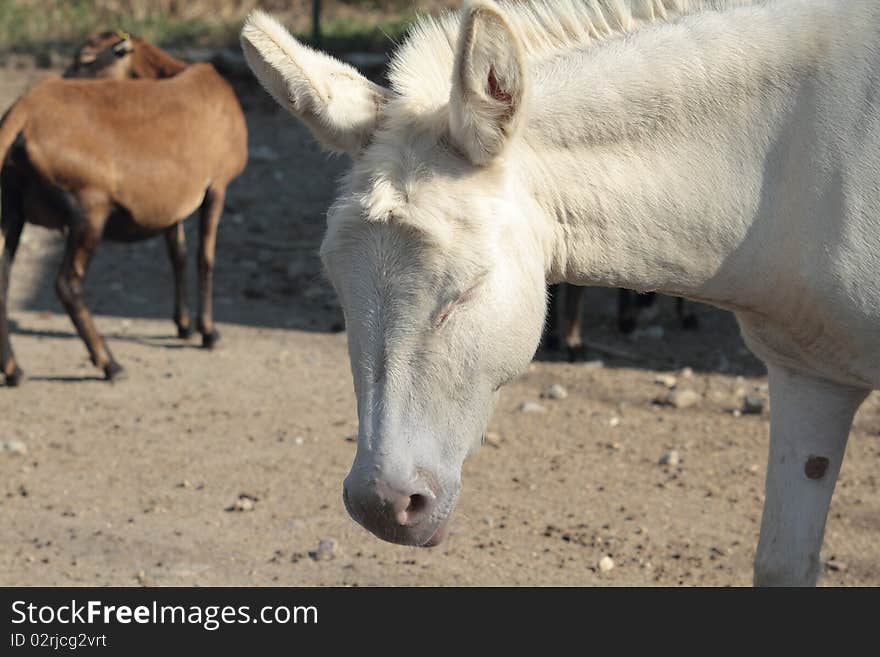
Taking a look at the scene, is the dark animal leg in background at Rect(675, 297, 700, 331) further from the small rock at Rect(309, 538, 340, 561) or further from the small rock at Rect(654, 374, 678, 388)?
the small rock at Rect(309, 538, 340, 561)

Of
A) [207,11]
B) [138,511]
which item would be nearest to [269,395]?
[138,511]

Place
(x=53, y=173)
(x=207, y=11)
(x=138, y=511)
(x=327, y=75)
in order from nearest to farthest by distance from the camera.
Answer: (x=327, y=75) < (x=138, y=511) < (x=53, y=173) < (x=207, y=11)

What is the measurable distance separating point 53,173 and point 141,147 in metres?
0.53

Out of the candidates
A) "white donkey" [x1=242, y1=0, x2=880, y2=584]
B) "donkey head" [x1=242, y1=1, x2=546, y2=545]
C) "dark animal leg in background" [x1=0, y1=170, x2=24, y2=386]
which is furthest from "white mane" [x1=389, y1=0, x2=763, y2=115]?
"dark animal leg in background" [x1=0, y1=170, x2=24, y2=386]

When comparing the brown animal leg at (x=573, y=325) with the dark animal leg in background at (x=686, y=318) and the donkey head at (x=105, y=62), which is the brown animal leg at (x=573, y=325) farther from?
the donkey head at (x=105, y=62)

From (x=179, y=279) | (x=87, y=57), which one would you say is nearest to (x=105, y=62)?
(x=87, y=57)

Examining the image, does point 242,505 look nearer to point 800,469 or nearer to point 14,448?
point 14,448

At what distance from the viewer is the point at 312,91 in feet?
7.94

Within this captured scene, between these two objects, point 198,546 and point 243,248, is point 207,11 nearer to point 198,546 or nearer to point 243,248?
point 243,248

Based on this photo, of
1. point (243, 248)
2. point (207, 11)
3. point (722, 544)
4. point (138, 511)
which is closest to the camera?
point (722, 544)

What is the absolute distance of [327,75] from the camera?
2514 mm

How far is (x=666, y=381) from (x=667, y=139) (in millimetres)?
3803

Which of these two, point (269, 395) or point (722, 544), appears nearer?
point (722, 544)

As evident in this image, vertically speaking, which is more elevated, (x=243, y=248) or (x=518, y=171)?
(x=518, y=171)
